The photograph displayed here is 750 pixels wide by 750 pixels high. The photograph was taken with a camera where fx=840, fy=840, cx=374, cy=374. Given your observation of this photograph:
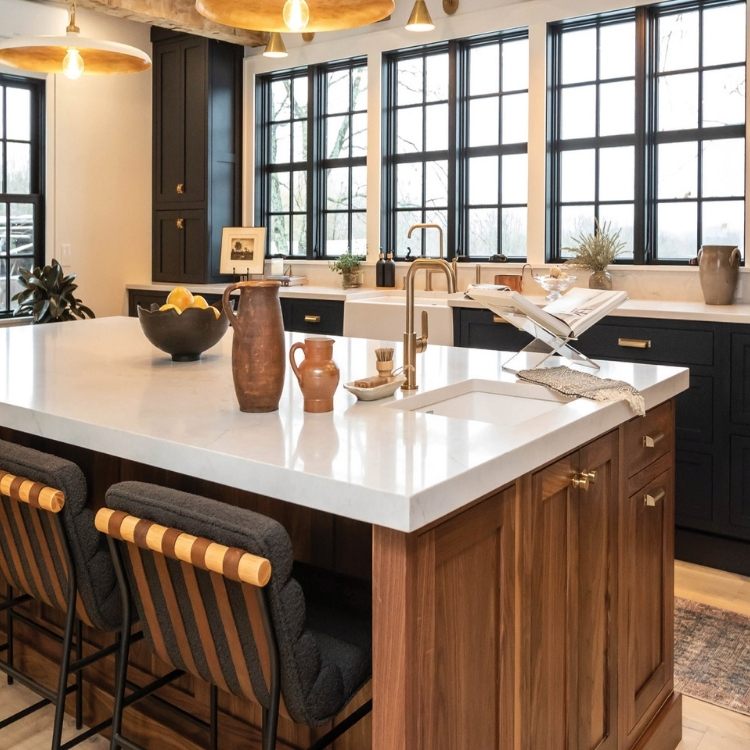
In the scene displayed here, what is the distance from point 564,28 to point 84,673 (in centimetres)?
433

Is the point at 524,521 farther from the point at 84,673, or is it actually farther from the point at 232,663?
the point at 84,673

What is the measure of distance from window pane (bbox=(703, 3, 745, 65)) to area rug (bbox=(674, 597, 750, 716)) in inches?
114

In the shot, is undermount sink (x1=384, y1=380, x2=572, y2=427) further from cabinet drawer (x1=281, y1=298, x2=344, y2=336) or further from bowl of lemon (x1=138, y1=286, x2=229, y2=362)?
cabinet drawer (x1=281, y1=298, x2=344, y2=336)

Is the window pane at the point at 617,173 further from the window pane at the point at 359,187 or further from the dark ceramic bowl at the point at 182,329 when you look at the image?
the dark ceramic bowl at the point at 182,329

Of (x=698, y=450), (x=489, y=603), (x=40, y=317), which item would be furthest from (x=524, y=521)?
(x=40, y=317)

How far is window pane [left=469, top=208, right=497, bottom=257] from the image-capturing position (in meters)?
5.48

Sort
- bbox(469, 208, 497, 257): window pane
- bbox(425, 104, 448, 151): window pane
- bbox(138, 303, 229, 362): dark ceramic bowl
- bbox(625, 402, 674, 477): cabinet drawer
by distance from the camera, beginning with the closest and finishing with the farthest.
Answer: bbox(625, 402, 674, 477): cabinet drawer → bbox(138, 303, 229, 362): dark ceramic bowl → bbox(469, 208, 497, 257): window pane → bbox(425, 104, 448, 151): window pane

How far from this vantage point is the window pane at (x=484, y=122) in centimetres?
538

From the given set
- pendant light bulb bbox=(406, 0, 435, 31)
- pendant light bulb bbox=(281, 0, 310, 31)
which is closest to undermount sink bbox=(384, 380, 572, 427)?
pendant light bulb bbox=(281, 0, 310, 31)

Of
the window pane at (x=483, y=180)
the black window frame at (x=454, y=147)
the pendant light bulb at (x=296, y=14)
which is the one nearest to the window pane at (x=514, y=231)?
the black window frame at (x=454, y=147)

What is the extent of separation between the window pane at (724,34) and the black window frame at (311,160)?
234 cm

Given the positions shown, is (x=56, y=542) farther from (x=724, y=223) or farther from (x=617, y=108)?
(x=617, y=108)

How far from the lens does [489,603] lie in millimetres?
1525

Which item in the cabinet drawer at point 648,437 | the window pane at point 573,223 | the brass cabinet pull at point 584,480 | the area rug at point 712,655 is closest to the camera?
the brass cabinet pull at point 584,480
